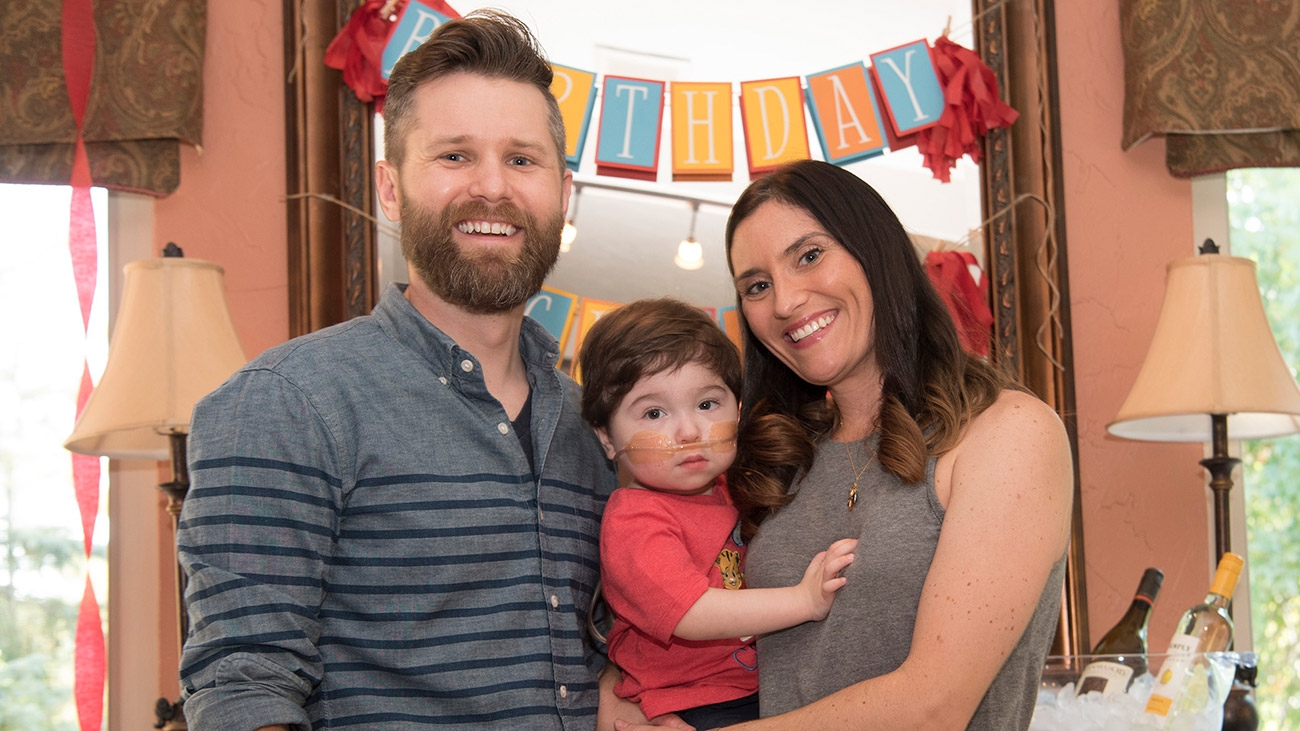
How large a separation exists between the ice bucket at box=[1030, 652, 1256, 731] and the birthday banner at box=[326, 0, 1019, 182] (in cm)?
136

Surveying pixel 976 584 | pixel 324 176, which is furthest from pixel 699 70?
pixel 976 584

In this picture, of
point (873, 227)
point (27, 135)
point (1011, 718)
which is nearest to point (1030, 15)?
point (873, 227)

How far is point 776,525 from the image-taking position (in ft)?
5.29

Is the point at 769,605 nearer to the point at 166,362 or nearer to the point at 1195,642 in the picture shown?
the point at 1195,642

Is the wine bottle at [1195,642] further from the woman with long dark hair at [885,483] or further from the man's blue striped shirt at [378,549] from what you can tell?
the man's blue striped shirt at [378,549]

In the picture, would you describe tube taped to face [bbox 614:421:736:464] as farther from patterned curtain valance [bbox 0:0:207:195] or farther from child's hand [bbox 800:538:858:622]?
patterned curtain valance [bbox 0:0:207:195]

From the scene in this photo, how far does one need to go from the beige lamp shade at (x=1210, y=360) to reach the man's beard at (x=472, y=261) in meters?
1.51

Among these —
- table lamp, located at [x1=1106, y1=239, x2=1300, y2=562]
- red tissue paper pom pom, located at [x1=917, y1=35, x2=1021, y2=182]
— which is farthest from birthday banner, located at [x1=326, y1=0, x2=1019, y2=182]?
table lamp, located at [x1=1106, y1=239, x2=1300, y2=562]

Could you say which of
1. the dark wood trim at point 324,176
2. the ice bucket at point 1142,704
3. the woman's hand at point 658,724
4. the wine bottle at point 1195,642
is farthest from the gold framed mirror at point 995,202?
the woman's hand at point 658,724

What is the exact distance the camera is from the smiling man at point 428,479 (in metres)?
1.28

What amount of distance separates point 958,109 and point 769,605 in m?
1.62

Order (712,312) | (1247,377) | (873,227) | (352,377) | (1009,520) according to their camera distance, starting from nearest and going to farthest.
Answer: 1. (1009,520)
2. (352,377)
3. (873,227)
4. (1247,377)
5. (712,312)

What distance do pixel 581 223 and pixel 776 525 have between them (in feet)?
3.91

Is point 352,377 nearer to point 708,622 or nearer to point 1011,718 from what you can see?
point 708,622
